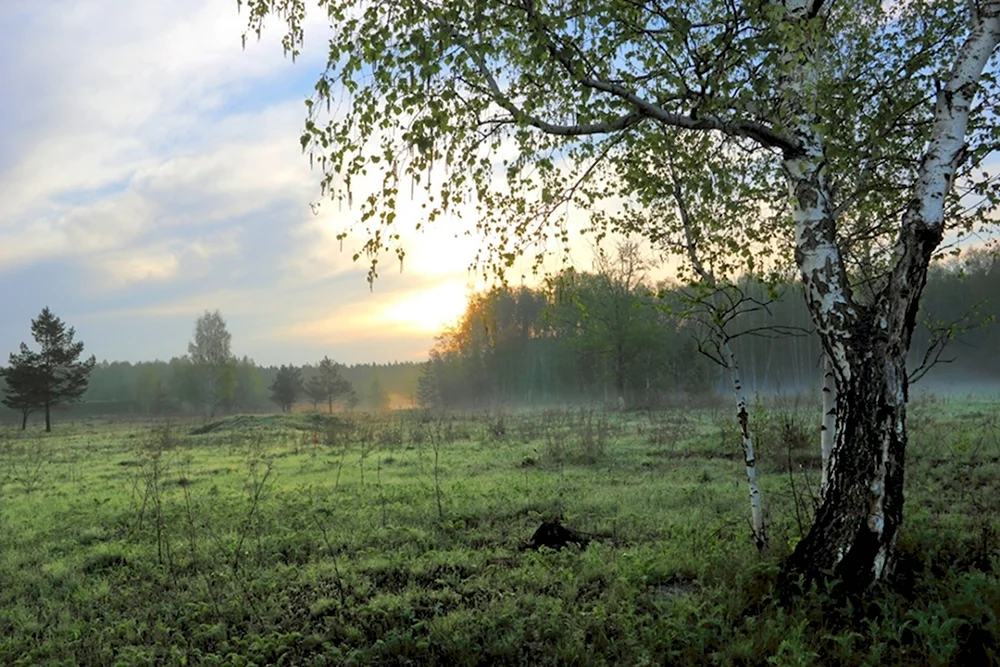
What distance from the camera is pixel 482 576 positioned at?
231 inches

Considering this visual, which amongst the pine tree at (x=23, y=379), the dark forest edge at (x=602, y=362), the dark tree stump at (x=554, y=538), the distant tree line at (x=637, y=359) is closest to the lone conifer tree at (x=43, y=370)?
the pine tree at (x=23, y=379)

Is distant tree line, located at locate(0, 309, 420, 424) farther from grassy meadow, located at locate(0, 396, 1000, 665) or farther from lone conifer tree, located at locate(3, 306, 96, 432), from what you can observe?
grassy meadow, located at locate(0, 396, 1000, 665)

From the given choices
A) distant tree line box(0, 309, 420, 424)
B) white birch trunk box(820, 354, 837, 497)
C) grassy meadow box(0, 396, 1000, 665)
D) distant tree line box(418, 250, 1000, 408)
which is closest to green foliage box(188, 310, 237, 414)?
distant tree line box(0, 309, 420, 424)

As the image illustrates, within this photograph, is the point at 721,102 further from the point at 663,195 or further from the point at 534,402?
the point at 534,402

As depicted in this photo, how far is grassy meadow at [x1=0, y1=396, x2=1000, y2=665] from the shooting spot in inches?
173

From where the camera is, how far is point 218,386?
2672 inches

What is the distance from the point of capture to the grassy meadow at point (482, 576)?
14.5ft

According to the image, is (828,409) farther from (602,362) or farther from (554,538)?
(602,362)

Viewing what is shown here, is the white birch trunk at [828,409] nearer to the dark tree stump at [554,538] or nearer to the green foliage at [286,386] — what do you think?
the dark tree stump at [554,538]

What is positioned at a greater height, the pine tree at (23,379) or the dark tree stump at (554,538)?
the pine tree at (23,379)

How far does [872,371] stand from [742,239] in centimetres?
346

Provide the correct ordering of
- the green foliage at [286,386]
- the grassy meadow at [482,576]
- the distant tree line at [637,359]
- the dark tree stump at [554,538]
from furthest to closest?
the green foliage at [286,386]
the distant tree line at [637,359]
the dark tree stump at [554,538]
the grassy meadow at [482,576]

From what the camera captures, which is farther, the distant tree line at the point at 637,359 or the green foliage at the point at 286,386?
the green foliage at the point at 286,386

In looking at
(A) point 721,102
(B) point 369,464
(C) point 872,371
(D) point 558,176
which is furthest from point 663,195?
(B) point 369,464
